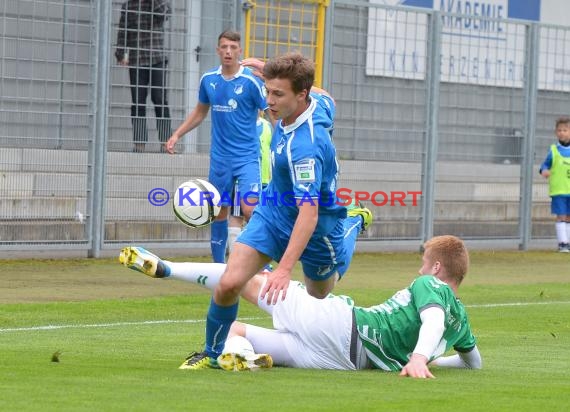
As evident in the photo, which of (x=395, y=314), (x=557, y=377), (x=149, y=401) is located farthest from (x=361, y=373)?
(x=149, y=401)

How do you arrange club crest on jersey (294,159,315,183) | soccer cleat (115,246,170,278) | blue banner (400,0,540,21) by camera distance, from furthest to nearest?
blue banner (400,0,540,21) < soccer cleat (115,246,170,278) < club crest on jersey (294,159,315,183)

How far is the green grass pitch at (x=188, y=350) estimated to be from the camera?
611 cm

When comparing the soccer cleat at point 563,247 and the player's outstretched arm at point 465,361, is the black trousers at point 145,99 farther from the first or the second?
the player's outstretched arm at point 465,361

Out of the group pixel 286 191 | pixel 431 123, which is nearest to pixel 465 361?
pixel 286 191

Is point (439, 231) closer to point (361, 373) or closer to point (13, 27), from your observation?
point (13, 27)

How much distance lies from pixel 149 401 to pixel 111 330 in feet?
13.8

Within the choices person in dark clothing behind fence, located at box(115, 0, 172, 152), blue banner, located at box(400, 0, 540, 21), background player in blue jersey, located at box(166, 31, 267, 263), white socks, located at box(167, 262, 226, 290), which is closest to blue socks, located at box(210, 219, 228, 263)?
background player in blue jersey, located at box(166, 31, 267, 263)

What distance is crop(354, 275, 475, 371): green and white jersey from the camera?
747 centimetres

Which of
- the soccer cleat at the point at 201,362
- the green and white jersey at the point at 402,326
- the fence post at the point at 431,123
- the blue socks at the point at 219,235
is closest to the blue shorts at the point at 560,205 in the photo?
the fence post at the point at 431,123

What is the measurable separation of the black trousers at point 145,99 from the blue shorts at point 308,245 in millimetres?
9290

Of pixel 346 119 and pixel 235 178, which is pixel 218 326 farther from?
pixel 346 119

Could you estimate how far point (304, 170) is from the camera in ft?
24.1

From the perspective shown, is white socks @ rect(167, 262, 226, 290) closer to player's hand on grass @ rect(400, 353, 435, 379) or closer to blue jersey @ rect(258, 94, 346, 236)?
blue jersey @ rect(258, 94, 346, 236)

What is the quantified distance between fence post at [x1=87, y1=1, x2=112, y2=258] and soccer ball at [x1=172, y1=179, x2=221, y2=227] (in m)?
5.47
